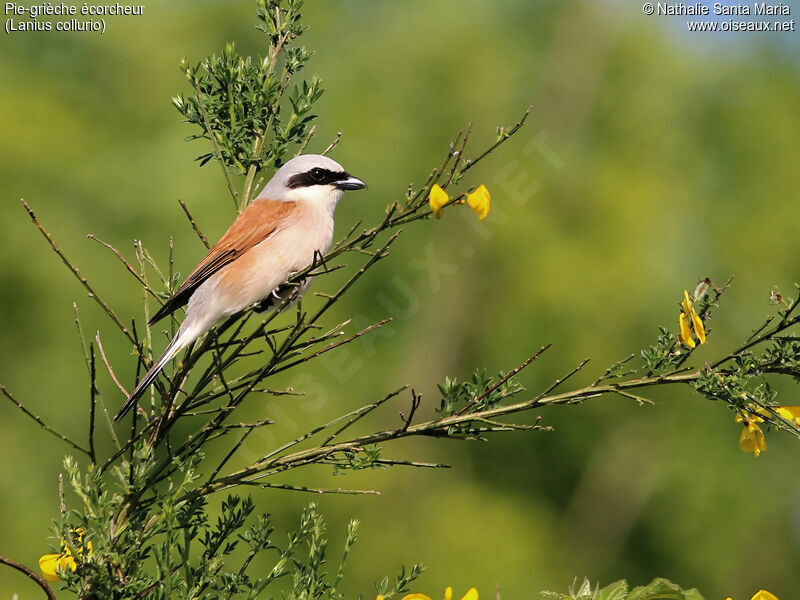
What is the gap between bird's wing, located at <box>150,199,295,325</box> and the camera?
149 inches

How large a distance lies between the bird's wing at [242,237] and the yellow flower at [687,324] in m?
1.71

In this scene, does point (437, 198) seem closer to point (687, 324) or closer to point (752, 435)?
point (687, 324)

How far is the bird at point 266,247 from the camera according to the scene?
11.8 ft

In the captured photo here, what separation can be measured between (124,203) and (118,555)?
1151 cm

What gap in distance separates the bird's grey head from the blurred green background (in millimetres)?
7261

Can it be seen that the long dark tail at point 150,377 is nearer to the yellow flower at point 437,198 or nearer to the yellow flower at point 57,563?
the yellow flower at point 57,563

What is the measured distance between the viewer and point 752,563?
13898 mm

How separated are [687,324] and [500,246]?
40.8 feet

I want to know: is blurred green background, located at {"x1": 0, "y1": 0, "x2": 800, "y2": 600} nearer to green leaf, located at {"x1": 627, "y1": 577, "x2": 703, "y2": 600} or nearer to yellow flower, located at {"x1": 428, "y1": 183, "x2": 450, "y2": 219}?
yellow flower, located at {"x1": 428, "y1": 183, "x2": 450, "y2": 219}

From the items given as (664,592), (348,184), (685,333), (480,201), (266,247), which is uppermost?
(348,184)

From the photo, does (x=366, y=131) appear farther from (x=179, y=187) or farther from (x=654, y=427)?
(x=654, y=427)

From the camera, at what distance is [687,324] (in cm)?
263

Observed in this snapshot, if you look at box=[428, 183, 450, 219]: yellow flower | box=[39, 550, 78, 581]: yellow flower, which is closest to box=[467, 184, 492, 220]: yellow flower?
box=[428, 183, 450, 219]: yellow flower

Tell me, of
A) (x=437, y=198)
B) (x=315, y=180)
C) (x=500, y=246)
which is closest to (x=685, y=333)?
(x=437, y=198)
